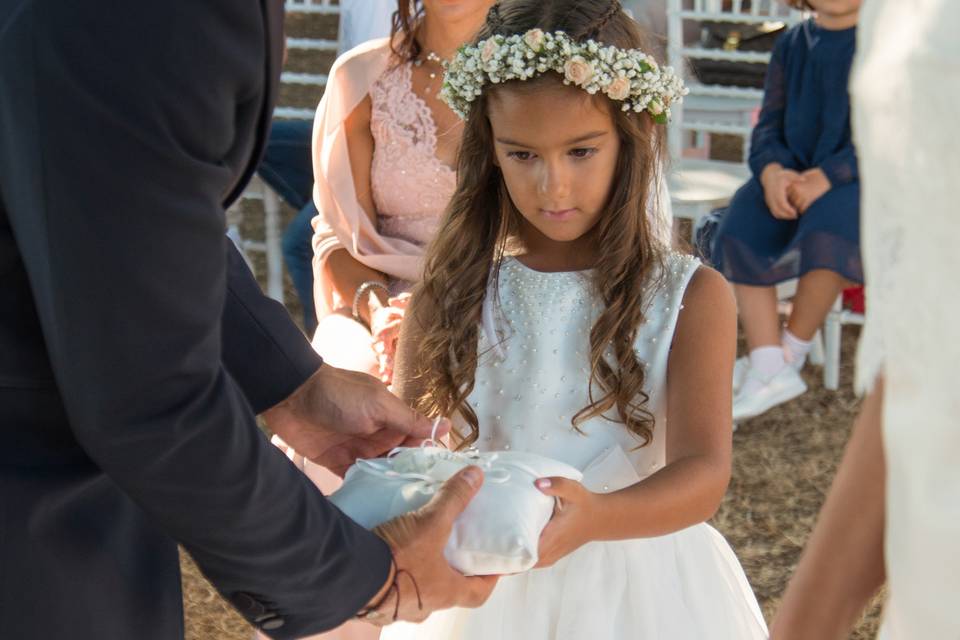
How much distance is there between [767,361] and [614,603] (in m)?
2.73

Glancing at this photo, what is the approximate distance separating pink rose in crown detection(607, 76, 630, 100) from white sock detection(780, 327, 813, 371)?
8.83ft

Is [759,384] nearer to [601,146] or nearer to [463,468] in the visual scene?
[601,146]

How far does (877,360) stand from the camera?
3.70 ft

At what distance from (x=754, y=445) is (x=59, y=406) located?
351 centimetres

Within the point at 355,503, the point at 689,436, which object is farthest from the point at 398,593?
the point at 689,436

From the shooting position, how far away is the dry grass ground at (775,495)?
363 cm

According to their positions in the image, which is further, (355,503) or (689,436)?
(689,436)

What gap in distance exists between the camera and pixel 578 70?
2250mm

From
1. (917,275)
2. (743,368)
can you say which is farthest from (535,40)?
(743,368)

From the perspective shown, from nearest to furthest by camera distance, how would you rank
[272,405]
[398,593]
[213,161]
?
[213,161], [398,593], [272,405]

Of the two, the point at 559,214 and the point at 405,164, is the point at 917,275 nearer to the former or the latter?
the point at 559,214

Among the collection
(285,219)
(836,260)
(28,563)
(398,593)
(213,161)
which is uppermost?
(213,161)

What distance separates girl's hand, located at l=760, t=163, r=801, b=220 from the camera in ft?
15.4

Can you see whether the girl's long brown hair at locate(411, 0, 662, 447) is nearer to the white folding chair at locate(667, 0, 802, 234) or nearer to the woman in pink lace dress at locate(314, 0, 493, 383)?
the woman in pink lace dress at locate(314, 0, 493, 383)
